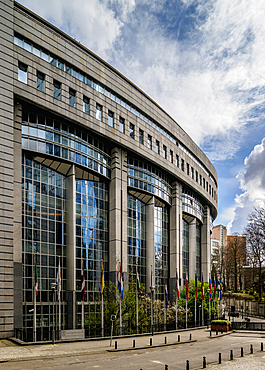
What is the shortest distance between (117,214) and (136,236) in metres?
7.61

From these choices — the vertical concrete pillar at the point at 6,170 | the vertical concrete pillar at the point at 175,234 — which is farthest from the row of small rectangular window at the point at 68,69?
the vertical concrete pillar at the point at 175,234

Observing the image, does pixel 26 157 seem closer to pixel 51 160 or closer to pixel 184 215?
pixel 51 160

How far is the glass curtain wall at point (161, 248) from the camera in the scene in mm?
57062

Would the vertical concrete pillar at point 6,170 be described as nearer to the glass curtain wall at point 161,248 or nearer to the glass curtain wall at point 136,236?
the glass curtain wall at point 136,236

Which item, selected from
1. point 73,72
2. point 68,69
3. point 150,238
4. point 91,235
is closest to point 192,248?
point 150,238

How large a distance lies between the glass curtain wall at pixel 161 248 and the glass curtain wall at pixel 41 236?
20.6 m

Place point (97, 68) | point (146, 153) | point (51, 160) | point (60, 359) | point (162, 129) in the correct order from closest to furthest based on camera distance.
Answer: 1. point (60, 359)
2. point (51, 160)
3. point (97, 68)
4. point (146, 153)
5. point (162, 129)

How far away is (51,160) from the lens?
39.9 m

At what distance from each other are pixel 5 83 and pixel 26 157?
25.2 feet

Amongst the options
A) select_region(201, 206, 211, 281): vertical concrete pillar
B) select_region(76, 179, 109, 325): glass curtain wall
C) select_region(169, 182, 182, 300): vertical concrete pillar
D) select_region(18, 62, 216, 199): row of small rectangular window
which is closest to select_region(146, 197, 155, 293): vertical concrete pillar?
select_region(169, 182, 182, 300): vertical concrete pillar

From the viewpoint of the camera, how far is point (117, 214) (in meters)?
46.8

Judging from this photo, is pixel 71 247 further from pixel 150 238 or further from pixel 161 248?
pixel 161 248

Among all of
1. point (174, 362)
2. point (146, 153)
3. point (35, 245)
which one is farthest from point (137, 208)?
point (174, 362)

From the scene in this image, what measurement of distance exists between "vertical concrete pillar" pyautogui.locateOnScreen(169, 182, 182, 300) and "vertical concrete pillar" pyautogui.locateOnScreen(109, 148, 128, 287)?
15.6 meters
